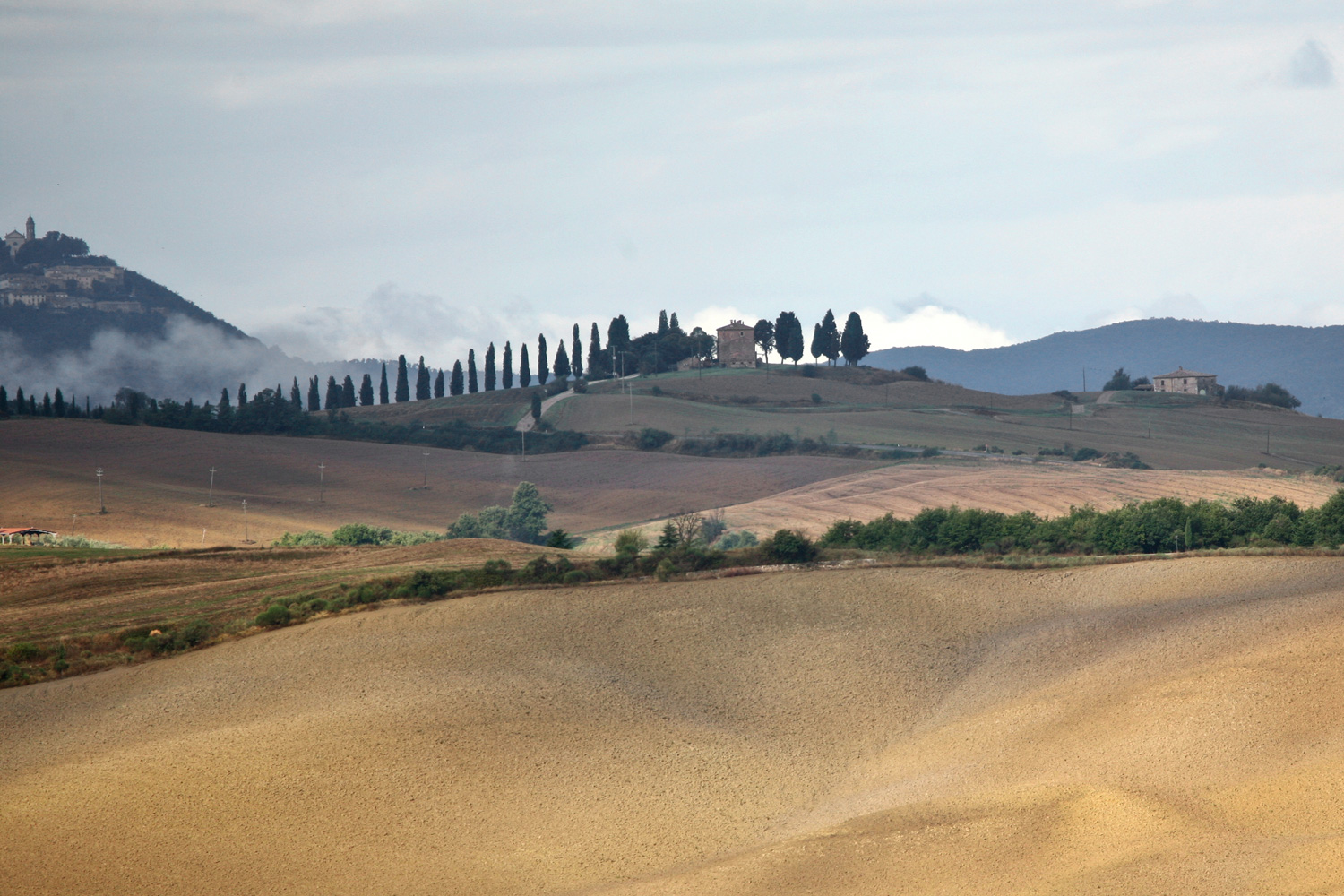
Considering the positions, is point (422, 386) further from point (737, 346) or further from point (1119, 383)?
point (1119, 383)

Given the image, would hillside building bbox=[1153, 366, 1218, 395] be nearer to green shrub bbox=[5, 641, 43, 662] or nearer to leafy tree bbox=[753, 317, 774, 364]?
leafy tree bbox=[753, 317, 774, 364]

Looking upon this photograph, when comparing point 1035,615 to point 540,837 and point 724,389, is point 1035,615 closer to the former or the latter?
point 540,837

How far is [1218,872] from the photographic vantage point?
1944 centimetres

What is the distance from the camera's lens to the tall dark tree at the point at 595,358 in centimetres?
17112

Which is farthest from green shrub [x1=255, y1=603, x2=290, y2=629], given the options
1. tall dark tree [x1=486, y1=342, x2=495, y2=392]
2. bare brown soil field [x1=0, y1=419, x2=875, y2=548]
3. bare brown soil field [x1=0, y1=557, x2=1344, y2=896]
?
tall dark tree [x1=486, y1=342, x2=495, y2=392]

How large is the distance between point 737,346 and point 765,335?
6.01m

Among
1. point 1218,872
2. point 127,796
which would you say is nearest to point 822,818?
point 1218,872

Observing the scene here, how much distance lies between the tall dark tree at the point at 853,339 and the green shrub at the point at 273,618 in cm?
14031

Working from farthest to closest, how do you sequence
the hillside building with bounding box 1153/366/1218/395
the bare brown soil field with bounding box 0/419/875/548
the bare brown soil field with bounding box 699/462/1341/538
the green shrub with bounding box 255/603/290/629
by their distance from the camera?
the hillside building with bounding box 1153/366/1218/395, the bare brown soil field with bounding box 0/419/875/548, the bare brown soil field with bounding box 699/462/1341/538, the green shrub with bounding box 255/603/290/629

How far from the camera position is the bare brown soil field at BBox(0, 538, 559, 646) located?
39.2 m

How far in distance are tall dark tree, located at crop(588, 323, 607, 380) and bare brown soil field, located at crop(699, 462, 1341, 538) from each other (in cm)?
7882

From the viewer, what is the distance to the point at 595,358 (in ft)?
565

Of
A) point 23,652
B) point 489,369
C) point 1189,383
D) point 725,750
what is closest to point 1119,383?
point 1189,383

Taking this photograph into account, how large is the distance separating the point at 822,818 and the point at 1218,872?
7.13 metres
